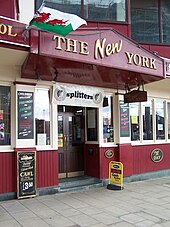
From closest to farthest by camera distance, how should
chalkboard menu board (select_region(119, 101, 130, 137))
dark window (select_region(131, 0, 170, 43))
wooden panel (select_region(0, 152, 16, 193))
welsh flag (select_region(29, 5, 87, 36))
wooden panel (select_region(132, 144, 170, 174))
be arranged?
welsh flag (select_region(29, 5, 87, 36)) → wooden panel (select_region(0, 152, 16, 193)) → chalkboard menu board (select_region(119, 101, 130, 137)) → wooden panel (select_region(132, 144, 170, 174)) → dark window (select_region(131, 0, 170, 43))

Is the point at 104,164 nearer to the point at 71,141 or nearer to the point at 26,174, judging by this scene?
the point at 71,141

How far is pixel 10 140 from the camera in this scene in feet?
22.7

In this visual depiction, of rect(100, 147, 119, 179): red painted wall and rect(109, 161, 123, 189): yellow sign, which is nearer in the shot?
rect(109, 161, 123, 189): yellow sign

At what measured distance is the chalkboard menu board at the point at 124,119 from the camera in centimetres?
886

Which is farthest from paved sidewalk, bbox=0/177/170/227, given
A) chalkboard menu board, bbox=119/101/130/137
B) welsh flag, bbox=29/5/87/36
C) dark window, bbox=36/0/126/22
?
dark window, bbox=36/0/126/22

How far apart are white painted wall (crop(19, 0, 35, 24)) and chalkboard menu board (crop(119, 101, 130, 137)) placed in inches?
147

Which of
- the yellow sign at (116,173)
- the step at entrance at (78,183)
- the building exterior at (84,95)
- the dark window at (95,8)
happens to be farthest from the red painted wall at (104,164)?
the dark window at (95,8)

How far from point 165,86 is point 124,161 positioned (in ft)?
10.7

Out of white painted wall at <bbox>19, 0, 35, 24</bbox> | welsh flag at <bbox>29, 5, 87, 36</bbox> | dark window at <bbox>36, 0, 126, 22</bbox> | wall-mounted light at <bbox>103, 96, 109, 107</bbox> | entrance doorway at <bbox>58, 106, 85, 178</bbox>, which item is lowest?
entrance doorway at <bbox>58, 106, 85, 178</bbox>

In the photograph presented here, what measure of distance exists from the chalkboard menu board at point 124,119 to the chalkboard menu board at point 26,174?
122 inches

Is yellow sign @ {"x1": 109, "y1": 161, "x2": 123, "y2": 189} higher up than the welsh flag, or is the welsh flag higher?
the welsh flag

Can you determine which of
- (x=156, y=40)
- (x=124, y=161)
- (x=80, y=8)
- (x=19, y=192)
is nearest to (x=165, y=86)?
(x=156, y=40)

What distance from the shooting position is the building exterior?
600 cm

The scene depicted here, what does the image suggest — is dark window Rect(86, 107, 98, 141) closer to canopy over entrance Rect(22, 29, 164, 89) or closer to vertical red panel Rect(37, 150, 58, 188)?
canopy over entrance Rect(22, 29, 164, 89)
